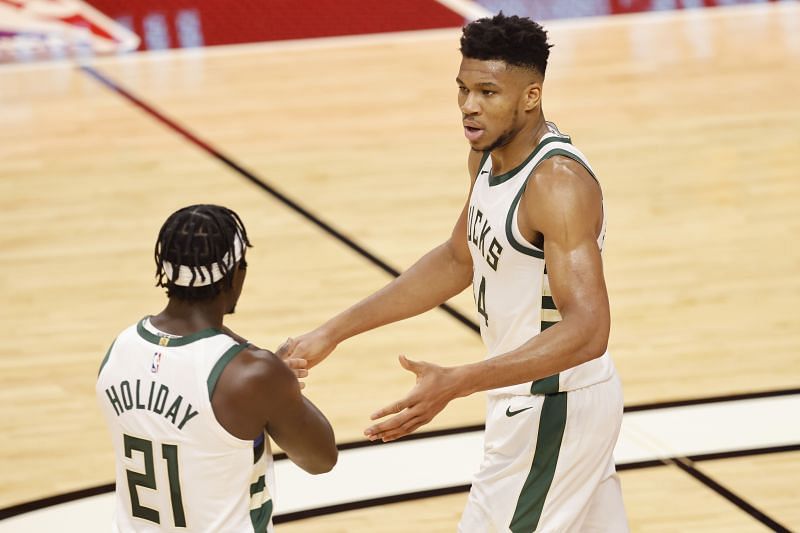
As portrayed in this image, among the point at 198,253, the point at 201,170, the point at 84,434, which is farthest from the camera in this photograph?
the point at 201,170

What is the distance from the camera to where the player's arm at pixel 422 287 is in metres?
3.69

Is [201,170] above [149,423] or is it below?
below

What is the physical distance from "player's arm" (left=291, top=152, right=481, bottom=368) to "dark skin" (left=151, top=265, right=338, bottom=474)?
914 millimetres

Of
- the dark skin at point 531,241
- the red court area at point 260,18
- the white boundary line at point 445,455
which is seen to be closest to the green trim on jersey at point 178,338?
the dark skin at point 531,241

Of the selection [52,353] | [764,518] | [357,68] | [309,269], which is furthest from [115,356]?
[357,68]

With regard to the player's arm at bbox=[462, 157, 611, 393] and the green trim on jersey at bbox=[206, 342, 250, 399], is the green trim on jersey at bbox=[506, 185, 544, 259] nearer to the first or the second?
the player's arm at bbox=[462, 157, 611, 393]

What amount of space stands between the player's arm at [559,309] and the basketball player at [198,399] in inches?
10.4

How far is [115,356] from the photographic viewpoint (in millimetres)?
2707

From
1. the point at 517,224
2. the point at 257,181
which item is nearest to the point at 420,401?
the point at 517,224

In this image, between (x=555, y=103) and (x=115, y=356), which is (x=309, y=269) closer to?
(x=555, y=103)

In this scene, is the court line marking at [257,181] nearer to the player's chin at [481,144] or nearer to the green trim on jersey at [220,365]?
the player's chin at [481,144]

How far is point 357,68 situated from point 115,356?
7394mm

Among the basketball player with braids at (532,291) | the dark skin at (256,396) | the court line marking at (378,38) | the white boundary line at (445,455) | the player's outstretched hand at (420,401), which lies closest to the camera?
the dark skin at (256,396)

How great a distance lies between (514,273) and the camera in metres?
3.33
